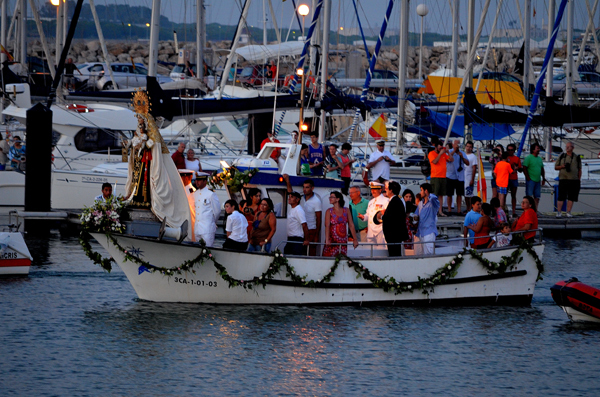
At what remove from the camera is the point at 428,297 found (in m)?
16.2

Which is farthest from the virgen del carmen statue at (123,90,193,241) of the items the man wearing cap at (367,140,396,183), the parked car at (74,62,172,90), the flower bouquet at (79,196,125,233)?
the parked car at (74,62,172,90)

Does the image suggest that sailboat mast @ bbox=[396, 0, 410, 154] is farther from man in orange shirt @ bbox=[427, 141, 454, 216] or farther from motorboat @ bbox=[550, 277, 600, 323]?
motorboat @ bbox=[550, 277, 600, 323]

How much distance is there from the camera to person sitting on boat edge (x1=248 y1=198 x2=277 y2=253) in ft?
51.8

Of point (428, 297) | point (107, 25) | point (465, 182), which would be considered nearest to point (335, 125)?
point (465, 182)

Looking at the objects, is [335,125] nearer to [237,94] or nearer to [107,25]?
[237,94]

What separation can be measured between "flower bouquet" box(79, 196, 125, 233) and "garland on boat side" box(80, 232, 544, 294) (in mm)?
168

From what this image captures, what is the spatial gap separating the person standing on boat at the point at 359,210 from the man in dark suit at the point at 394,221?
2.09ft

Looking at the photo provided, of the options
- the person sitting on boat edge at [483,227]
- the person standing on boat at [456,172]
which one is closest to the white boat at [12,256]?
the person sitting on boat edge at [483,227]

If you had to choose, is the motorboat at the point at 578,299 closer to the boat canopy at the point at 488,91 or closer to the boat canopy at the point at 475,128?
the boat canopy at the point at 475,128

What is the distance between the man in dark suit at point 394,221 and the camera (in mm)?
15789

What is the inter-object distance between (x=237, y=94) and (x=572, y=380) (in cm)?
2477

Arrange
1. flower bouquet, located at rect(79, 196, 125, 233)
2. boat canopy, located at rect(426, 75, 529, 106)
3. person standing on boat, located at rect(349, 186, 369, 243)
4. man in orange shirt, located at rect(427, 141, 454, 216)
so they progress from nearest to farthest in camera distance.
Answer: flower bouquet, located at rect(79, 196, 125, 233) → person standing on boat, located at rect(349, 186, 369, 243) → man in orange shirt, located at rect(427, 141, 454, 216) → boat canopy, located at rect(426, 75, 529, 106)

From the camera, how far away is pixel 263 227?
52.0 feet

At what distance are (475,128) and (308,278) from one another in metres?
16.8
